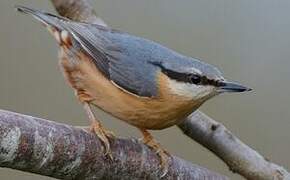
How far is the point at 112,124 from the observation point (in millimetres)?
2646

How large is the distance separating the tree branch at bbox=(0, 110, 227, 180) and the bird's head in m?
0.17

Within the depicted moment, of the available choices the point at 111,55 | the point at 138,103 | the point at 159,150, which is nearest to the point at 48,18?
the point at 111,55

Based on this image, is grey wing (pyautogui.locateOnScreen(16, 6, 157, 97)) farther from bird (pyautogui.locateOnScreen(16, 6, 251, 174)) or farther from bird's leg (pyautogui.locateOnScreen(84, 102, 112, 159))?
bird's leg (pyautogui.locateOnScreen(84, 102, 112, 159))

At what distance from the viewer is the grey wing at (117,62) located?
1771mm

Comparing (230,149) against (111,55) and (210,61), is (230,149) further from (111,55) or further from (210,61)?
(210,61)

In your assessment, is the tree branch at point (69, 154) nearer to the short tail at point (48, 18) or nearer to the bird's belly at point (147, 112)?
the bird's belly at point (147, 112)

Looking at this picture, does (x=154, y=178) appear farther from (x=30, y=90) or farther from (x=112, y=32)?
(x=30, y=90)

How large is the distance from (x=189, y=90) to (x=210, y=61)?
97cm

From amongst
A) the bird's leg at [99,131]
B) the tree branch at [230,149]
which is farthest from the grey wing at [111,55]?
the tree branch at [230,149]

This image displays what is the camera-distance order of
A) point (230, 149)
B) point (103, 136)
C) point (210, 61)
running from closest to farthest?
point (103, 136) → point (230, 149) → point (210, 61)

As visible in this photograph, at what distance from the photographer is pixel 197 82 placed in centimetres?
172

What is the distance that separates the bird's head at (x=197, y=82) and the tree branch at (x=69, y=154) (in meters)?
0.17

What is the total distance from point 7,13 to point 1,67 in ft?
0.65

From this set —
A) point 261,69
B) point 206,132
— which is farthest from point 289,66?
point 206,132
